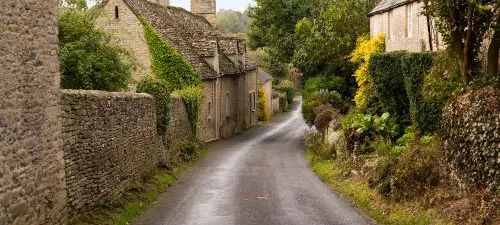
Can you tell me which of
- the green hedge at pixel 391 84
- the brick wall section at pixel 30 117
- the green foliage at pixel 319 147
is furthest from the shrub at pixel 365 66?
the brick wall section at pixel 30 117

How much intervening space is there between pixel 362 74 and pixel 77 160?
70.6ft

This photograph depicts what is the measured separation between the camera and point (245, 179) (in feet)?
76.0

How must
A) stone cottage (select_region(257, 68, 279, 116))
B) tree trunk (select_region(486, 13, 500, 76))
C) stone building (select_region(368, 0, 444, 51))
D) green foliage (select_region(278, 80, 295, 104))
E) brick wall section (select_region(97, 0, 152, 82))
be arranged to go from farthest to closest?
green foliage (select_region(278, 80, 295, 104))
stone cottage (select_region(257, 68, 279, 116))
brick wall section (select_region(97, 0, 152, 82))
stone building (select_region(368, 0, 444, 51))
tree trunk (select_region(486, 13, 500, 76))

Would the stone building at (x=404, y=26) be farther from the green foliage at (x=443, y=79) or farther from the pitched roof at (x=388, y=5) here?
the green foliage at (x=443, y=79)

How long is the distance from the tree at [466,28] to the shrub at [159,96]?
11.2m

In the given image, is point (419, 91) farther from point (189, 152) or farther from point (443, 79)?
point (189, 152)

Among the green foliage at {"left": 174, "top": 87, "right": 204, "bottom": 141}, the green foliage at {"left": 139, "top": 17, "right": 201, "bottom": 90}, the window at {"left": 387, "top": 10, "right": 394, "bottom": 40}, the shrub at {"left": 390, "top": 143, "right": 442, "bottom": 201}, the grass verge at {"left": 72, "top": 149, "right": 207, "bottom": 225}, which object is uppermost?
the window at {"left": 387, "top": 10, "right": 394, "bottom": 40}

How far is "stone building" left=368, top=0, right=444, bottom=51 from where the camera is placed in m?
25.1

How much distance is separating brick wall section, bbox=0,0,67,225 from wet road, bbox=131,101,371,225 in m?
3.58

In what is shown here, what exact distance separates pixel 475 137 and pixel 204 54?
26924mm

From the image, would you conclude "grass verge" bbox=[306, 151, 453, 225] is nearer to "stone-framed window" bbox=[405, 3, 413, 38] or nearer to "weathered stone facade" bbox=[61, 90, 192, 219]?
"weathered stone facade" bbox=[61, 90, 192, 219]

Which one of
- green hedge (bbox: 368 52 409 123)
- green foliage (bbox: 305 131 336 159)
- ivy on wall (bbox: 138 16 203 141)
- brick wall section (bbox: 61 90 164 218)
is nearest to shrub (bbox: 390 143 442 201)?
green hedge (bbox: 368 52 409 123)

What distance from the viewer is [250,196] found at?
19281 mm

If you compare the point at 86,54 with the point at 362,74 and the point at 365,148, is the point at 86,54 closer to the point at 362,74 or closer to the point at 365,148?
the point at 365,148
